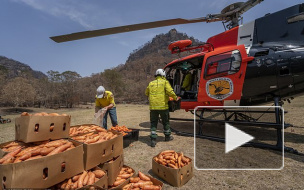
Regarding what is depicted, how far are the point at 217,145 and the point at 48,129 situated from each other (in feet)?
14.3

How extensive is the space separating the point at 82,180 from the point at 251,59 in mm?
5149

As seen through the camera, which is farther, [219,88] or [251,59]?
[219,88]

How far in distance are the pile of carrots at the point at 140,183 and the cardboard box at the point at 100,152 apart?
579 millimetres

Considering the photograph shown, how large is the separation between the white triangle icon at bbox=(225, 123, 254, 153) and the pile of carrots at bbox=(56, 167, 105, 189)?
3.41 meters

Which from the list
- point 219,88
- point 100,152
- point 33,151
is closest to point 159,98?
point 219,88

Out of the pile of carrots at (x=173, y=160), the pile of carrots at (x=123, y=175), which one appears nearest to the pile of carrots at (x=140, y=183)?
the pile of carrots at (x=123, y=175)

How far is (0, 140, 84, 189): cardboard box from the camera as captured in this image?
5.88 ft

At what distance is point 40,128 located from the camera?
2506mm

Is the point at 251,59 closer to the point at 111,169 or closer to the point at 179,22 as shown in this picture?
the point at 179,22

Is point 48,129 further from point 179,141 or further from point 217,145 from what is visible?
point 217,145

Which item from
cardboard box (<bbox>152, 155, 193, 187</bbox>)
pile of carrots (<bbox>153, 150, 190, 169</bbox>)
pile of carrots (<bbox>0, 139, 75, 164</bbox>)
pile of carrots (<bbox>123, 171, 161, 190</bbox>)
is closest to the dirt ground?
cardboard box (<bbox>152, 155, 193, 187</bbox>)

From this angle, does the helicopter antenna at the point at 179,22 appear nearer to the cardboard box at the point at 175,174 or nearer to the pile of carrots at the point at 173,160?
the pile of carrots at the point at 173,160

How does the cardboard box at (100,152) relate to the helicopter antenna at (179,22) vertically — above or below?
below

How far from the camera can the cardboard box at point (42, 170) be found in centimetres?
179
